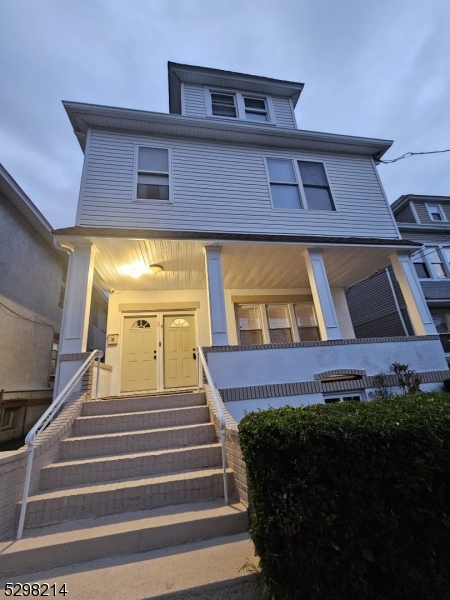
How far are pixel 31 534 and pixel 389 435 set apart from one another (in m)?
3.19

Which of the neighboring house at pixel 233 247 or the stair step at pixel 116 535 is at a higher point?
the neighboring house at pixel 233 247

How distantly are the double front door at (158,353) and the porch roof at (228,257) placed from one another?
1038mm

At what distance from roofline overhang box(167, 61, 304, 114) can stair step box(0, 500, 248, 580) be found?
1059cm

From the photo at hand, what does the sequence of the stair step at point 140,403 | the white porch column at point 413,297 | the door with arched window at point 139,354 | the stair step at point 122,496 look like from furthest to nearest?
the door with arched window at point 139,354
the white porch column at point 413,297
the stair step at point 140,403
the stair step at point 122,496

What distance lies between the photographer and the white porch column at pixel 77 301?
15.5ft

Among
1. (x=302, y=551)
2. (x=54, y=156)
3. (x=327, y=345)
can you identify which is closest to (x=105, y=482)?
(x=302, y=551)

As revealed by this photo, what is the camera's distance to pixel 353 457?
5.90 ft

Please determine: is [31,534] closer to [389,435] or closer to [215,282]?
[389,435]

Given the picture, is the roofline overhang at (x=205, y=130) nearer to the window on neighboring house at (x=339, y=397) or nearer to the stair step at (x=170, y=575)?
the window on neighboring house at (x=339, y=397)

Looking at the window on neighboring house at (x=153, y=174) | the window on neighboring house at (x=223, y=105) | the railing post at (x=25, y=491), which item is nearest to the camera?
the railing post at (x=25, y=491)

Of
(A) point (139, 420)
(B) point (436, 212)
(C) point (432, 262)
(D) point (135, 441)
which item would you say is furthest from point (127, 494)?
(B) point (436, 212)

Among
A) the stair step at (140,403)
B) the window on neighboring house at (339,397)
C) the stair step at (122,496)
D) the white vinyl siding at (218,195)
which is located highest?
the white vinyl siding at (218,195)

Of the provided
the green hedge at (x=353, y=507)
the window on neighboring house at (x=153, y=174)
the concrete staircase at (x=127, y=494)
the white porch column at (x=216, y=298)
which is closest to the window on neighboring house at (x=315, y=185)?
the white porch column at (x=216, y=298)

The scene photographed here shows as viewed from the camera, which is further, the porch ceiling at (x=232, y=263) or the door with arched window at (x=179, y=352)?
the door with arched window at (x=179, y=352)
